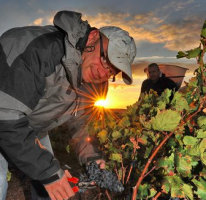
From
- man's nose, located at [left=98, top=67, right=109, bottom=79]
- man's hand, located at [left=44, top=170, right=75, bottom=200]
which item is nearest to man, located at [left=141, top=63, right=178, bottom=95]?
man's nose, located at [left=98, top=67, right=109, bottom=79]

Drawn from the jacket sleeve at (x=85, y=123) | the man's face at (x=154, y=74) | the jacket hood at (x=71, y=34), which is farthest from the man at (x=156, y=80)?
the jacket hood at (x=71, y=34)

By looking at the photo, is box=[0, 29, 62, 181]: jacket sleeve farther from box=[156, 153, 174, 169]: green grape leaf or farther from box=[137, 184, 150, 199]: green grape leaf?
box=[156, 153, 174, 169]: green grape leaf

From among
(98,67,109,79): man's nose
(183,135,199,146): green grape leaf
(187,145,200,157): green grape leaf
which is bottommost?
(187,145,200,157): green grape leaf

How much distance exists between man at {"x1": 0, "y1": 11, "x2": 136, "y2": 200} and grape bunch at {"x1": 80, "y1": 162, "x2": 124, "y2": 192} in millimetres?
167

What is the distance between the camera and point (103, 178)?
6.36 ft

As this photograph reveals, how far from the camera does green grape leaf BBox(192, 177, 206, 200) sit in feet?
5.46

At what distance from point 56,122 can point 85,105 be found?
21.7 inches

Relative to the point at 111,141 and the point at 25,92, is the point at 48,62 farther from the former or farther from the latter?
the point at 111,141

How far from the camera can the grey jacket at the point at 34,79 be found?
5.68 ft

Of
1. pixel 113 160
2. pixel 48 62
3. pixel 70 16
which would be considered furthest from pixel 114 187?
pixel 70 16

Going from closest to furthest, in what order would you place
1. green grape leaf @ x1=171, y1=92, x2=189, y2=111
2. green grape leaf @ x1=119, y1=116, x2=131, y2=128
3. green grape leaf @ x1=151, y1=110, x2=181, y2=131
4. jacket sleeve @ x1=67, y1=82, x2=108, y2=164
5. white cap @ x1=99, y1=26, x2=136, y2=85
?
1. green grape leaf @ x1=151, y1=110, x2=181, y2=131
2. green grape leaf @ x1=171, y1=92, x2=189, y2=111
3. white cap @ x1=99, y1=26, x2=136, y2=85
4. jacket sleeve @ x1=67, y1=82, x2=108, y2=164
5. green grape leaf @ x1=119, y1=116, x2=131, y2=128

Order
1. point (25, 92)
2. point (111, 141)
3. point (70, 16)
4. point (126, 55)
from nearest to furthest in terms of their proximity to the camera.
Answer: point (25, 92)
point (70, 16)
point (126, 55)
point (111, 141)

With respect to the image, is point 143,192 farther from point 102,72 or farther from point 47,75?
point 47,75

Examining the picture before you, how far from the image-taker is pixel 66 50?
6.52ft
